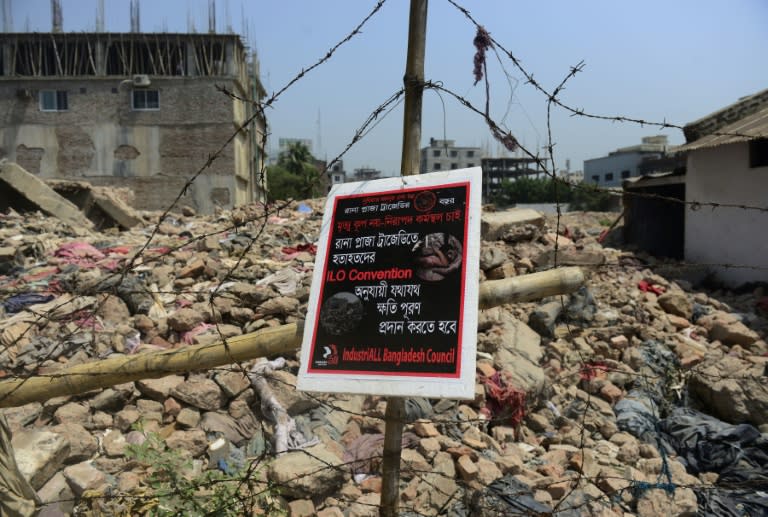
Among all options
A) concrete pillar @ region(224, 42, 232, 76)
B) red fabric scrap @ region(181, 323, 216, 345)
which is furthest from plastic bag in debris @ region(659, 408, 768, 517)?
concrete pillar @ region(224, 42, 232, 76)

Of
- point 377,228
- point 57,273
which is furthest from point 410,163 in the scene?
point 57,273

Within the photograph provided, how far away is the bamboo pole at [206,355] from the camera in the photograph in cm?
201

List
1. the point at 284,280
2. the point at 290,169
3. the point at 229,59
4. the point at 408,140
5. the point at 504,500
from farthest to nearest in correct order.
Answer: the point at 290,169 → the point at 229,59 → the point at 284,280 → the point at 504,500 → the point at 408,140

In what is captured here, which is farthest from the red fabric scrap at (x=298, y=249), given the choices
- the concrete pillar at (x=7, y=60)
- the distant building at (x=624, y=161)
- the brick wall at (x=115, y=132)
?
the distant building at (x=624, y=161)

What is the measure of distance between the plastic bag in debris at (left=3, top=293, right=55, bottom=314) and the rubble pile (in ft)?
0.10

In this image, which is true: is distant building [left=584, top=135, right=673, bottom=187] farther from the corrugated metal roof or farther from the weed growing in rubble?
the weed growing in rubble

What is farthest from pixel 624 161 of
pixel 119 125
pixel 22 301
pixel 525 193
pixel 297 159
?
pixel 22 301

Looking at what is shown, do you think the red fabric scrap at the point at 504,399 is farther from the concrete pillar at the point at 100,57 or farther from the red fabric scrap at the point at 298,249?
the concrete pillar at the point at 100,57

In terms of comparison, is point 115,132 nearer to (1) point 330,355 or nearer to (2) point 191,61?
(2) point 191,61

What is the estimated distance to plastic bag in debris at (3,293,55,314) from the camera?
5.99 meters

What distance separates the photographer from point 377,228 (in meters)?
1.99

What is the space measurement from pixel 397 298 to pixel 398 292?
0.8 inches

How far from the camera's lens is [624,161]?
157 ft

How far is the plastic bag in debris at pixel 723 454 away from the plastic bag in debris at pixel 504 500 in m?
1.21
